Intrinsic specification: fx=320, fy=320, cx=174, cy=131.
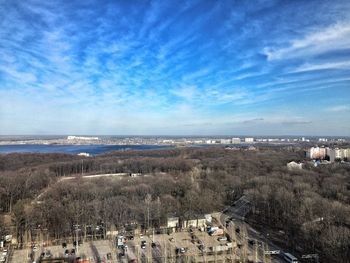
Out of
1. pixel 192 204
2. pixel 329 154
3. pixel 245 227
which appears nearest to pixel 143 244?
pixel 192 204

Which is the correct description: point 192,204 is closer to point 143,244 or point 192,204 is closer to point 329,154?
point 143,244

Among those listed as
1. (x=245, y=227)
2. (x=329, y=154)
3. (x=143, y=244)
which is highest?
(x=329, y=154)

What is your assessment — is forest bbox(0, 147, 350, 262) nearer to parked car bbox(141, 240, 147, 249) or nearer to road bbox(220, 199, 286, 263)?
road bbox(220, 199, 286, 263)

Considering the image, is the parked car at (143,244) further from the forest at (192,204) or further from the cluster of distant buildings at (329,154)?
the cluster of distant buildings at (329,154)

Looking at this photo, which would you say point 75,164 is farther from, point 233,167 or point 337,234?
point 337,234

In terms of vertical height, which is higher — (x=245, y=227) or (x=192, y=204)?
(x=192, y=204)

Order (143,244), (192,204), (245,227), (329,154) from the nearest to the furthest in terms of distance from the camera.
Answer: (143,244)
(245,227)
(192,204)
(329,154)

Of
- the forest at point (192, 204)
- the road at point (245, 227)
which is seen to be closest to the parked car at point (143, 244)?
the forest at point (192, 204)

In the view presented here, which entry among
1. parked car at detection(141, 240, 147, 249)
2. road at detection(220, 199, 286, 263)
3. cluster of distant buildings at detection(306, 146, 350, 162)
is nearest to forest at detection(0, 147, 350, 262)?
road at detection(220, 199, 286, 263)
